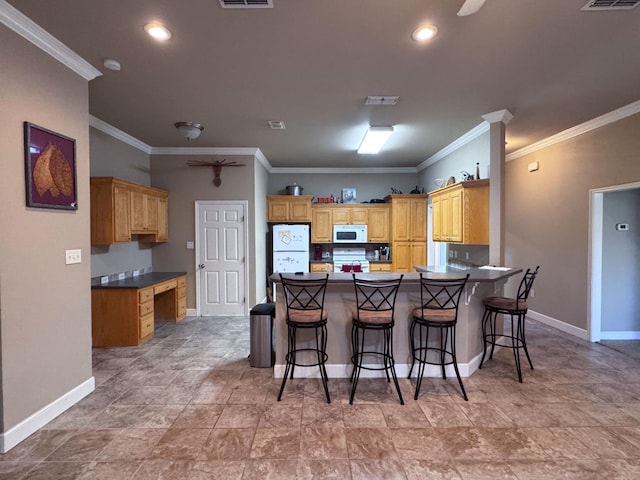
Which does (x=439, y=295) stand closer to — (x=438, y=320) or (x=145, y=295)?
(x=438, y=320)

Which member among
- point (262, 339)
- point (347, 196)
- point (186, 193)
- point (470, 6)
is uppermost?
point (470, 6)

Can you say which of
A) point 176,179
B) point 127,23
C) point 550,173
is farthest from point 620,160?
point 176,179

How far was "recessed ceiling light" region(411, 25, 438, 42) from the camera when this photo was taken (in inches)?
87.7

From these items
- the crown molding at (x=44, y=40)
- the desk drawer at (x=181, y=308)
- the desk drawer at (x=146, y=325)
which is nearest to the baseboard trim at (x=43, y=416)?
the desk drawer at (x=146, y=325)

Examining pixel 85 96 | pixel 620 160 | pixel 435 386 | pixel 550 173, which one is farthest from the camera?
pixel 550 173

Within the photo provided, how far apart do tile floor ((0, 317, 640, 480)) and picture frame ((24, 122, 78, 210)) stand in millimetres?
1718

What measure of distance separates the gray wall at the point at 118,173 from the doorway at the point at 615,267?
259 inches

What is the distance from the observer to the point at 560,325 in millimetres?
4695

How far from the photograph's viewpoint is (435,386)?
2988 millimetres

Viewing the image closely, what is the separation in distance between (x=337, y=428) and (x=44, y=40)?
11.9 ft

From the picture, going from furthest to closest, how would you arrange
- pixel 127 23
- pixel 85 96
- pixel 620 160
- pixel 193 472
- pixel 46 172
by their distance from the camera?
pixel 620 160
pixel 85 96
pixel 46 172
pixel 127 23
pixel 193 472

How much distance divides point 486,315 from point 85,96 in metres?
4.48

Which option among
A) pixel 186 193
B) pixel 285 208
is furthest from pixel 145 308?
pixel 285 208

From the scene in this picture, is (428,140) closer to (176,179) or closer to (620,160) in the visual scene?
(620,160)
